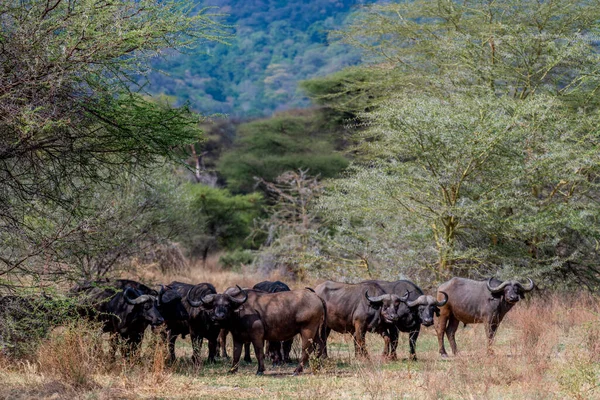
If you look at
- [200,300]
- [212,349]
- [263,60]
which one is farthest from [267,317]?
[263,60]

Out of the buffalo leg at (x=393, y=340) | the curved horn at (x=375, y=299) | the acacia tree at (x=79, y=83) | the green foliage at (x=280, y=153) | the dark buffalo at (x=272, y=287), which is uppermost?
the green foliage at (x=280, y=153)

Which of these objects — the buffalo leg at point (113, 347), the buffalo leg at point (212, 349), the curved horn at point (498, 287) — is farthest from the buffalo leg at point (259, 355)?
the curved horn at point (498, 287)

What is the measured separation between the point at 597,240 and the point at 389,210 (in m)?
4.39

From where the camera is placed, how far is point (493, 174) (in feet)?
50.4

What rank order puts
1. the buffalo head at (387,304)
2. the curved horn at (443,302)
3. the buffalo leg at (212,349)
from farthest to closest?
the curved horn at (443,302) < the buffalo leg at (212,349) < the buffalo head at (387,304)

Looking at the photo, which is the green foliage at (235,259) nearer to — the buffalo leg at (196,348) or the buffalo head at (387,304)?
the buffalo leg at (196,348)

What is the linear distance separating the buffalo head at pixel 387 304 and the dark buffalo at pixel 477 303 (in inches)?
52.5

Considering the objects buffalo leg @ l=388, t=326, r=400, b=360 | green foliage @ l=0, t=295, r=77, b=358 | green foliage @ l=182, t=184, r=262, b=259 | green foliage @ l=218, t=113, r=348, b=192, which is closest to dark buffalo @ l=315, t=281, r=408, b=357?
buffalo leg @ l=388, t=326, r=400, b=360

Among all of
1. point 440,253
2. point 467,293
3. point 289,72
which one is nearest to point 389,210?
point 440,253

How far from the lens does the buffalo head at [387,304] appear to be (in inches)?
428

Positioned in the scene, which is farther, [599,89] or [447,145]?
[599,89]

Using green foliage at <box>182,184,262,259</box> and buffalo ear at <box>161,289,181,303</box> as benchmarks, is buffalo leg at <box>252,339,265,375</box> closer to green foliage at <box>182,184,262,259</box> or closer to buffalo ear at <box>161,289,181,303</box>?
buffalo ear at <box>161,289,181,303</box>

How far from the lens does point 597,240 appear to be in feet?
51.6

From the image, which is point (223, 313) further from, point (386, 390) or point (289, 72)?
point (289, 72)
